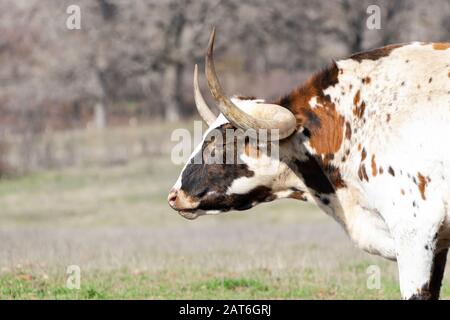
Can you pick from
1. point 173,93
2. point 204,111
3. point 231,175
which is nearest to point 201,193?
point 231,175

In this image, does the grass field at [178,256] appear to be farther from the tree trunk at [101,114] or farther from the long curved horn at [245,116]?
the tree trunk at [101,114]

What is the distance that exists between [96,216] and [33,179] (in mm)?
7547

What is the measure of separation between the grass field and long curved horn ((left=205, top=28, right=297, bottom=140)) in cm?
306

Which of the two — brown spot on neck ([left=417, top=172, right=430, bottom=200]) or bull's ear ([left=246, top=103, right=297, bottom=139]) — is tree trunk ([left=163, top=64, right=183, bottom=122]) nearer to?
bull's ear ([left=246, top=103, right=297, bottom=139])

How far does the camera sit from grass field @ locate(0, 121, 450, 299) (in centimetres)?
1089

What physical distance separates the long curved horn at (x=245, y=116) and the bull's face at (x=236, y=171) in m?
0.07

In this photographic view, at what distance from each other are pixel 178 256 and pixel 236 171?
6.73 m

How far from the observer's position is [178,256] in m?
15.0

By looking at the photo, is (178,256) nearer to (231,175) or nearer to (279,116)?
(231,175)

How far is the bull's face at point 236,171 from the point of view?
835cm

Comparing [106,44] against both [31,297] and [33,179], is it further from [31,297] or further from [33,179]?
[31,297]

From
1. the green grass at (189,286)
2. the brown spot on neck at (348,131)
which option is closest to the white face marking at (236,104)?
the brown spot on neck at (348,131)

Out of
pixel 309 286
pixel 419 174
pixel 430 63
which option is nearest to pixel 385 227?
pixel 419 174

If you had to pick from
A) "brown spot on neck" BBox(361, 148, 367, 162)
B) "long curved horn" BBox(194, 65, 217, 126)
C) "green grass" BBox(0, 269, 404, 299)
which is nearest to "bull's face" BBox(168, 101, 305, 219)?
"long curved horn" BBox(194, 65, 217, 126)
